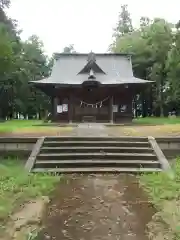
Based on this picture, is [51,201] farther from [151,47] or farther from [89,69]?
[151,47]

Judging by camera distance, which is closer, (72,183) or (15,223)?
(15,223)

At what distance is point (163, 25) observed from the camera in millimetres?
33250

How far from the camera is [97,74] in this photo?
79.2 ft

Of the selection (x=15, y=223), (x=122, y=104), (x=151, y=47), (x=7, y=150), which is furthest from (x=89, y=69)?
(x=15, y=223)

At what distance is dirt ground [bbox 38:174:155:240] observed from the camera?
4184mm

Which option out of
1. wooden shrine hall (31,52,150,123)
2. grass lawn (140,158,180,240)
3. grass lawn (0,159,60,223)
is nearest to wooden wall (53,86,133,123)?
wooden shrine hall (31,52,150,123)

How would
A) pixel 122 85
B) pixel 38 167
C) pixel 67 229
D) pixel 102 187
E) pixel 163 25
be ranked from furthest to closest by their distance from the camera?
pixel 163 25 → pixel 122 85 → pixel 38 167 → pixel 102 187 → pixel 67 229

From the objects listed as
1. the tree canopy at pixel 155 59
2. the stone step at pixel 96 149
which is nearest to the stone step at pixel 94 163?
the stone step at pixel 96 149

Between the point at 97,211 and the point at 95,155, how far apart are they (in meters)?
3.44

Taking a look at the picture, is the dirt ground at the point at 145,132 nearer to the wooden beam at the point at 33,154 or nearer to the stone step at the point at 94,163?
the wooden beam at the point at 33,154

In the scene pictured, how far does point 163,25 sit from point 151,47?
2.39 meters

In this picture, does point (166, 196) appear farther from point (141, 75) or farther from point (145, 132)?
point (141, 75)

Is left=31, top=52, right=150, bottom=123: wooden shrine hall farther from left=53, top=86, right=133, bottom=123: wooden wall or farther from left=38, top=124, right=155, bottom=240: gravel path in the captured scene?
left=38, top=124, right=155, bottom=240: gravel path

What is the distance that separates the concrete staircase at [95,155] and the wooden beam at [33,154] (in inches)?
2.3
